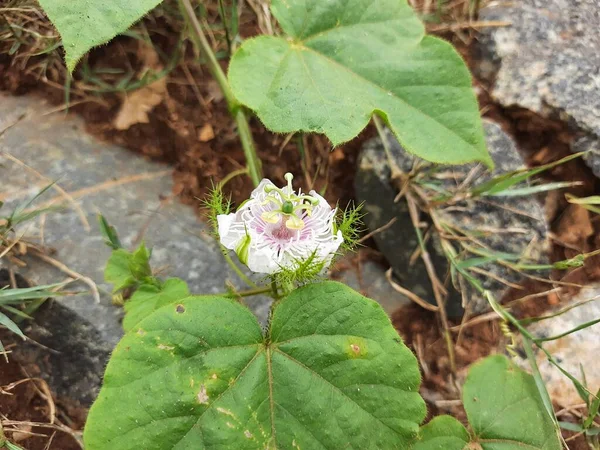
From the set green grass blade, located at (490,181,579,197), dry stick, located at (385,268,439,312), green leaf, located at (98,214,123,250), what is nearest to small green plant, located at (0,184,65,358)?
green leaf, located at (98,214,123,250)

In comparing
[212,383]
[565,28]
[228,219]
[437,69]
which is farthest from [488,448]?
[565,28]

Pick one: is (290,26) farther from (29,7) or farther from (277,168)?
(29,7)

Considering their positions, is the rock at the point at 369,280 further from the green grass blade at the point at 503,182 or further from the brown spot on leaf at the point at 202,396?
the brown spot on leaf at the point at 202,396

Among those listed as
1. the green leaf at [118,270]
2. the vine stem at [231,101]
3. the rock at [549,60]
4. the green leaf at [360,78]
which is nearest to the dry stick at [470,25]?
the rock at [549,60]

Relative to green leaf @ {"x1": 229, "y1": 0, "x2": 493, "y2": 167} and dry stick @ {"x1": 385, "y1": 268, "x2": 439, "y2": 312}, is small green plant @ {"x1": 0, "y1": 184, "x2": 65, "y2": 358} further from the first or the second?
dry stick @ {"x1": 385, "y1": 268, "x2": 439, "y2": 312}

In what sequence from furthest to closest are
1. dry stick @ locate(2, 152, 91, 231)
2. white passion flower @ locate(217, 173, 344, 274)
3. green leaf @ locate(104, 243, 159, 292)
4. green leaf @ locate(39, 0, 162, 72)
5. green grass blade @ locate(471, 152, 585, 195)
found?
dry stick @ locate(2, 152, 91, 231), green grass blade @ locate(471, 152, 585, 195), green leaf @ locate(104, 243, 159, 292), white passion flower @ locate(217, 173, 344, 274), green leaf @ locate(39, 0, 162, 72)

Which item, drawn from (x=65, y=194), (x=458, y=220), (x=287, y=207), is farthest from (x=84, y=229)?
(x=458, y=220)
